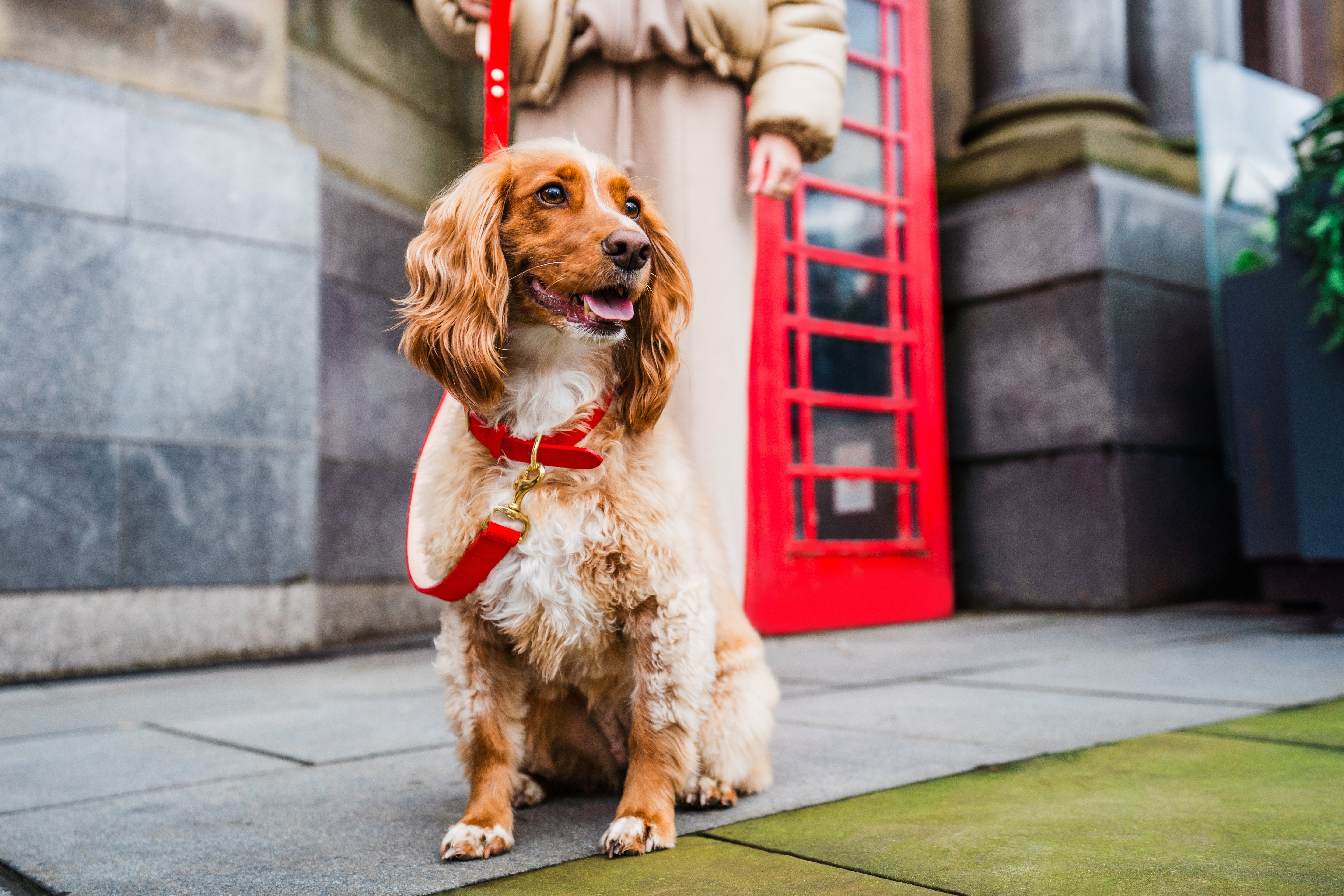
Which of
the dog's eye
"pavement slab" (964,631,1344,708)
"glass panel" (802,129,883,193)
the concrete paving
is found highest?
"glass panel" (802,129,883,193)

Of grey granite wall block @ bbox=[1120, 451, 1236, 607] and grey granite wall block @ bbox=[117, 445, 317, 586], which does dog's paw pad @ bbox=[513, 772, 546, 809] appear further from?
grey granite wall block @ bbox=[1120, 451, 1236, 607]

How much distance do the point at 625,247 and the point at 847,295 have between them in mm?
4164

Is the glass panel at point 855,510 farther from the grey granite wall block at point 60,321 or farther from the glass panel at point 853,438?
the grey granite wall block at point 60,321

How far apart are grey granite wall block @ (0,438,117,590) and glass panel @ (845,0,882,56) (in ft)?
14.4

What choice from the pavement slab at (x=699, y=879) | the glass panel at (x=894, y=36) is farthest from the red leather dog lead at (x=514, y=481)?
the glass panel at (x=894, y=36)

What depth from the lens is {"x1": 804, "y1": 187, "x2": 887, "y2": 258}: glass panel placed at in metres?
5.87

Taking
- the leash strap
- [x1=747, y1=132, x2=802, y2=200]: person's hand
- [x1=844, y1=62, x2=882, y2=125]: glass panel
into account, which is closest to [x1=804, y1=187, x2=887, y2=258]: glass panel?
[x1=844, y1=62, x2=882, y2=125]: glass panel

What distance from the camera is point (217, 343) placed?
193 inches

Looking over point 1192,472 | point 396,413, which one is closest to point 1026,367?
point 1192,472

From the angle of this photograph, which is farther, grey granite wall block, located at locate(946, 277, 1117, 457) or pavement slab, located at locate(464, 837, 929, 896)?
grey granite wall block, located at locate(946, 277, 1117, 457)

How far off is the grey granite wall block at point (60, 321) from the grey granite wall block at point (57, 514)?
0.11m

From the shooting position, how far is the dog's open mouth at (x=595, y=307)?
1.99m

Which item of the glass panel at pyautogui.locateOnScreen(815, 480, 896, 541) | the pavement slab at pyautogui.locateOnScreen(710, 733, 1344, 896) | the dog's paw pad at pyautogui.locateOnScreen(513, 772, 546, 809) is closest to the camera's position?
the pavement slab at pyautogui.locateOnScreen(710, 733, 1344, 896)

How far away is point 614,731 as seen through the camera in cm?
221
